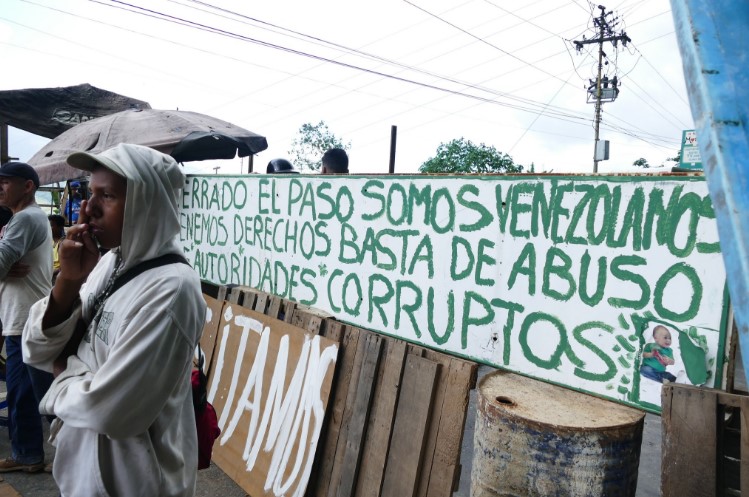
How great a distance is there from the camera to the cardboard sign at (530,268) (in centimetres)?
204

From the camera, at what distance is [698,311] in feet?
6.57

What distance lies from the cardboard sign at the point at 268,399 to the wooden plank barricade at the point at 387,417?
8 cm

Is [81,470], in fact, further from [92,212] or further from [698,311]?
[698,311]

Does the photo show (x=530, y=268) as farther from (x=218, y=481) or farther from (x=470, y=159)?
(x=470, y=159)

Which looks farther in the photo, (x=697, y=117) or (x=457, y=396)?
(x=457, y=396)

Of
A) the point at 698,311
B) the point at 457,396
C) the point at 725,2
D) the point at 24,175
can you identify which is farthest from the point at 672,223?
the point at 24,175

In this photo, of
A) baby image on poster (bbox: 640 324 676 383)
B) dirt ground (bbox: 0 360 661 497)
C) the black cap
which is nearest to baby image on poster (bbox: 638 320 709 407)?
baby image on poster (bbox: 640 324 676 383)

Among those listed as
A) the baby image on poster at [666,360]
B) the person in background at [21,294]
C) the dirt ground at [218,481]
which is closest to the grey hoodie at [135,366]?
the baby image on poster at [666,360]

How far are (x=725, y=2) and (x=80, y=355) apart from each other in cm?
197

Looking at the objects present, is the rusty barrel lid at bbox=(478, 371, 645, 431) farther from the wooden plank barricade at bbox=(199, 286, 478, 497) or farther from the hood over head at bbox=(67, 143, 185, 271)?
the hood over head at bbox=(67, 143, 185, 271)

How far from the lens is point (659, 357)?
2094 millimetres

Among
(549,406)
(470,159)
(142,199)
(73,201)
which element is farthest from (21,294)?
(470,159)

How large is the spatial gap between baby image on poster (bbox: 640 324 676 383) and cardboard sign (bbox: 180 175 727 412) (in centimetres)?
2

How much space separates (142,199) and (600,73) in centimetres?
2918
